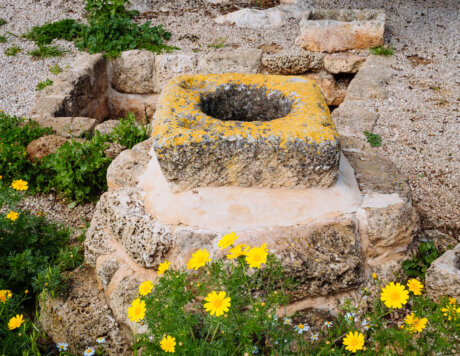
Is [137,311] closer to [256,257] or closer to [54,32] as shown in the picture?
[256,257]

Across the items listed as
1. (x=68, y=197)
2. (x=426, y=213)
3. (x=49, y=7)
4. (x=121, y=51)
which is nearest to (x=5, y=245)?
(x=68, y=197)

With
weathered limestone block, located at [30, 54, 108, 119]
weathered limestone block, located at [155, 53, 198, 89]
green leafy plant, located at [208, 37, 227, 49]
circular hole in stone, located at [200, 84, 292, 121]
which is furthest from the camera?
green leafy plant, located at [208, 37, 227, 49]

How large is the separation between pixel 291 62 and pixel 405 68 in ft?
4.89

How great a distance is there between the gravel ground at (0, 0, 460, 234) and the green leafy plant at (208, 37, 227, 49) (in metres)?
0.05

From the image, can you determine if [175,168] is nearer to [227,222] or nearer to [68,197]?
[227,222]

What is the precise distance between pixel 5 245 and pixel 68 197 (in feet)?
3.39

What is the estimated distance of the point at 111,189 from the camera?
356 cm

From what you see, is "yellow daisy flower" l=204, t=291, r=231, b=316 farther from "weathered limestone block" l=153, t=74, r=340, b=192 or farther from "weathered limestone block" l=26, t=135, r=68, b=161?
→ "weathered limestone block" l=26, t=135, r=68, b=161

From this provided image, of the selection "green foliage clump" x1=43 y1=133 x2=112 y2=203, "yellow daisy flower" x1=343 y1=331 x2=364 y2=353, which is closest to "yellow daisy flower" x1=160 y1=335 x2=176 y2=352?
"yellow daisy flower" x1=343 y1=331 x2=364 y2=353

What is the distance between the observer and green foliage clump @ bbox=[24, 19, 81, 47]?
6828 millimetres

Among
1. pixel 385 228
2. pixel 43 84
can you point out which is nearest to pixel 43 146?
pixel 43 84

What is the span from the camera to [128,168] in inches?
142

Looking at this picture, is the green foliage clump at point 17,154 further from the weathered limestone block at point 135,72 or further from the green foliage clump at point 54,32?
the green foliage clump at point 54,32

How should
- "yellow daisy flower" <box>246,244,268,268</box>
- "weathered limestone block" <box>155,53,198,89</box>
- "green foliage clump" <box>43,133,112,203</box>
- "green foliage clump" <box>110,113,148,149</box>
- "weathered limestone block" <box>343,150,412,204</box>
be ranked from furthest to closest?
"weathered limestone block" <box>155,53,198,89</box>, "green foliage clump" <box>110,113,148,149</box>, "green foliage clump" <box>43,133,112,203</box>, "weathered limestone block" <box>343,150,412,204</box>, "yellow daisy flower" <box>246,244,268,268</box>
